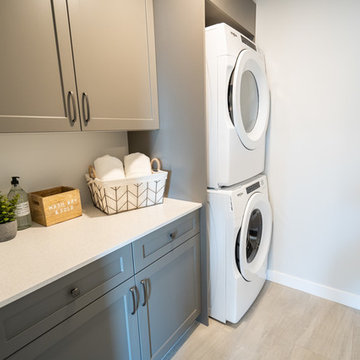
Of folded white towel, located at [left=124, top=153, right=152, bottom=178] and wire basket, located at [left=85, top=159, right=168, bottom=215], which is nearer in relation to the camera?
wire basket, located at [left=85, top=159, right=168, bottom=215]

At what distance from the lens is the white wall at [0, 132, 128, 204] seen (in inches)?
47.8

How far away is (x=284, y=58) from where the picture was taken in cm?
175

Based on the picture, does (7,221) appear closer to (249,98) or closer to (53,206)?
(53,206)

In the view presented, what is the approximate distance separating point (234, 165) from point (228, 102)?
364 millimetres

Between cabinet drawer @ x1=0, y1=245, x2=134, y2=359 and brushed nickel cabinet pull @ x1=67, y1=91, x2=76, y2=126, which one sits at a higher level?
brushed nickel cabinet pull @ x1=67, y1=91, x2=76, y2=126

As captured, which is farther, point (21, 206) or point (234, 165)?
point (234, 165)

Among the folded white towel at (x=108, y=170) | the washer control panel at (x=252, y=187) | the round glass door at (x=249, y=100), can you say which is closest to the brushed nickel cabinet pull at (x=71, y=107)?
the folded white towel at (x=108, y=170)

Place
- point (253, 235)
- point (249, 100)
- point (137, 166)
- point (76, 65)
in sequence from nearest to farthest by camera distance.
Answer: point (76, 65) → point (137, 166) → point (249, 100) → point (253, 235)

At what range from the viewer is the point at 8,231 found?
1.05m

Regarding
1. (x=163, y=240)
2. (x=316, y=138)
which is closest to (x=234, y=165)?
(x=163, y=240)

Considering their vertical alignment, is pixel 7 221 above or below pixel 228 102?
below

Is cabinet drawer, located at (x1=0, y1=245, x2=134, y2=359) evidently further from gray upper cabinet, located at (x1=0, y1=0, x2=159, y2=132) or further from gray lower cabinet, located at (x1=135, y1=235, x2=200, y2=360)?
gray upper cabinet, located at (x1=0, y1=0, x2=159, y2=132)

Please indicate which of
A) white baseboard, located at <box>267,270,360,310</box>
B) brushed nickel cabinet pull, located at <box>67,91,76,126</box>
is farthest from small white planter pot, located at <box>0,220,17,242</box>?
white baseboard, located at <box>267,270,360,310</box>

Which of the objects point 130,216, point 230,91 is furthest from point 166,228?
point 230,91
